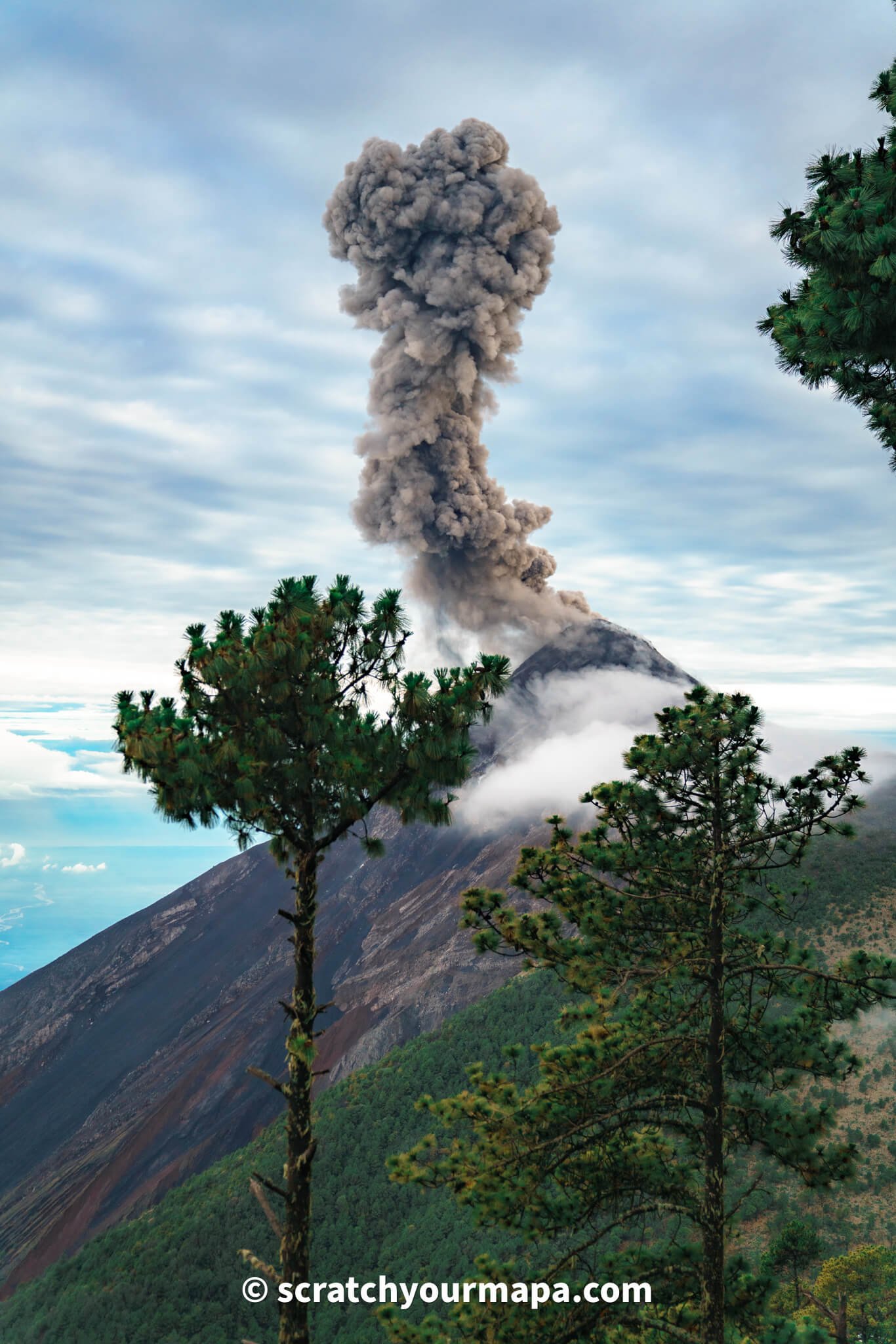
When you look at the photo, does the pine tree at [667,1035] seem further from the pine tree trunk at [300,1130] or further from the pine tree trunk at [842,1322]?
the pine tree trunk at [842,1322]

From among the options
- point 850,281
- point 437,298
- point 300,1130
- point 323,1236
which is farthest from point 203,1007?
point 850,281

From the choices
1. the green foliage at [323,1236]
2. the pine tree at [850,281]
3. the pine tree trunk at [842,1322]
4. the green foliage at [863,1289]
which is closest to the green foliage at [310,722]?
the pine tree at [850,281]

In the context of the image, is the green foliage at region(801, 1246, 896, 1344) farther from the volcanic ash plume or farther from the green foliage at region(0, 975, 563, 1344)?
the volcanic ash plume

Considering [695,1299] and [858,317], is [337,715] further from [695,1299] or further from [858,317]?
[695,1299]

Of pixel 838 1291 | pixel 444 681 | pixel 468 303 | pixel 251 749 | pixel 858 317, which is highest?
pixel 468 303

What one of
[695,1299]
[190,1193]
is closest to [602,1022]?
[695,1299]

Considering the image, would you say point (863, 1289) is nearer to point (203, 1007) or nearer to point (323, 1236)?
point (323, 1236)

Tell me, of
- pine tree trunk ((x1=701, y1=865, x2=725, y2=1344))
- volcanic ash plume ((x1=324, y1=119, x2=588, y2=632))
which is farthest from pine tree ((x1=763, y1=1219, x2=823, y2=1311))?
volcanic ash plume ((x1=324, y1=119, x2=588, y2=632))
